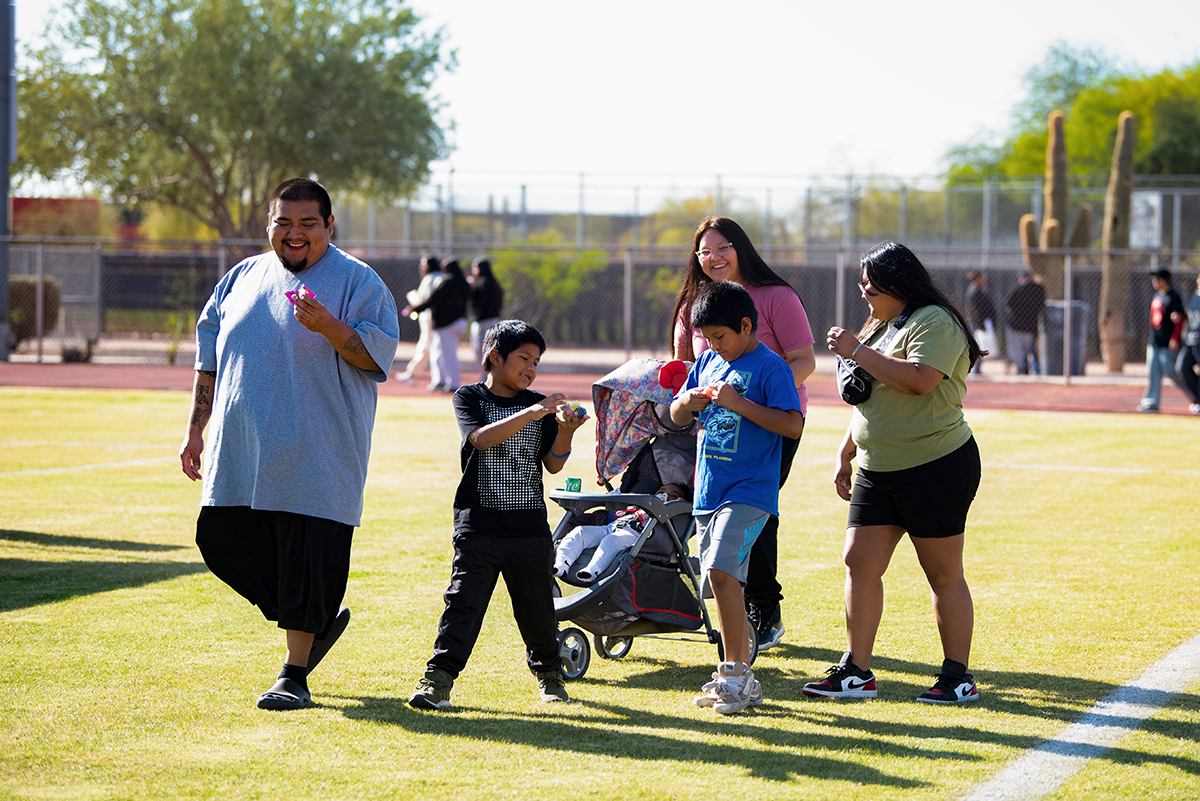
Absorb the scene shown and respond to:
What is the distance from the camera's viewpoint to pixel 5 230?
89.2 ft

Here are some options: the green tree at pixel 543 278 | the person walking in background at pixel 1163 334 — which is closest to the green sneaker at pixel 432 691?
the person walking in background at pixel 1163 334

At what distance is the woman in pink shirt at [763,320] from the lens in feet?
18.5

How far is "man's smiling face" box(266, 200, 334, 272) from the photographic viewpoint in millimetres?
4762

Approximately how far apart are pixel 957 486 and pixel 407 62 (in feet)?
105

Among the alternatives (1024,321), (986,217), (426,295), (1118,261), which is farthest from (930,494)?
(986,217)

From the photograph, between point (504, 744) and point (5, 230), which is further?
point (5, 230)

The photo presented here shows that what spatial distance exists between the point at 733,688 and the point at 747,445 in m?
0.87

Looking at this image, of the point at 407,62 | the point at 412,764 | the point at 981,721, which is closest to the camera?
the point at 412,764

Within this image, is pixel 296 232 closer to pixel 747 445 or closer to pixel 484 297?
pixel 747 445

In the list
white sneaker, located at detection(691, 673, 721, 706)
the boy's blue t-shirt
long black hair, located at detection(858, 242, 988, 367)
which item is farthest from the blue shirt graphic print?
white sneaker, located at detection(691, 673, 721, 706)

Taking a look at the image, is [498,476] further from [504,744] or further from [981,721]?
[981,721]

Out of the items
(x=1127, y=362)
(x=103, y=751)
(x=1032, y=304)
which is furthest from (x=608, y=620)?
(x=1127, y=362)

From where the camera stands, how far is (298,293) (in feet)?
15.1

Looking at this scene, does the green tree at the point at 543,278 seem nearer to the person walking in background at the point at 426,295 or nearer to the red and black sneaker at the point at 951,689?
the person walking in background at the point at 426,295
